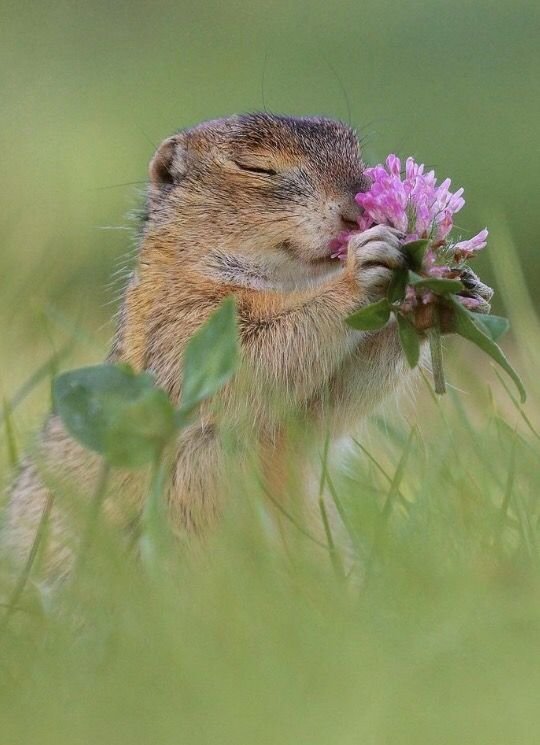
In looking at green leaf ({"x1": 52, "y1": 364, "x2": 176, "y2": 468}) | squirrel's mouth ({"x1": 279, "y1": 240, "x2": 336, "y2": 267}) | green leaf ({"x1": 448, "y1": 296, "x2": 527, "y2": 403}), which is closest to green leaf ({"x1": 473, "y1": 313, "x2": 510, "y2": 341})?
green leaf ({"x1": 448, "y1": 296, "x2": 527, "y2": 403})

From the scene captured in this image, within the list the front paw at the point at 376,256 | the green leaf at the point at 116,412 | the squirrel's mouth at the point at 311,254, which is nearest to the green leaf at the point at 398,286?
the front paw at the point at 376,256

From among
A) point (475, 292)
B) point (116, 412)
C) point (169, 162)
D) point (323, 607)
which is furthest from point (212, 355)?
point (169, 162)

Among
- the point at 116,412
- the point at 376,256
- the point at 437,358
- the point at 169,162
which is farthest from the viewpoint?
the point at 169,162

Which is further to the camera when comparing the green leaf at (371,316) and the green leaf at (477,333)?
the green leaf at (371,316)

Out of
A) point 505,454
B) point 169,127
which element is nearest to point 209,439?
point 505,454

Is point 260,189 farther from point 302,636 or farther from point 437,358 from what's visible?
point 302,636

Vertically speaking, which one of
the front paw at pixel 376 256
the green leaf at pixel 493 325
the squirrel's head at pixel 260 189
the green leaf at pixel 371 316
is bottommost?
the green leaf at pixel 493 325

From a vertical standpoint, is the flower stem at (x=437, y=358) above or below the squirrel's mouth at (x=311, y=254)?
below

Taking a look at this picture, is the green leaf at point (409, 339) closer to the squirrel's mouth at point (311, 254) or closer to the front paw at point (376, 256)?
the front paw at point (376, 256)
